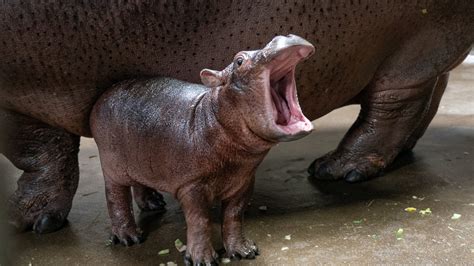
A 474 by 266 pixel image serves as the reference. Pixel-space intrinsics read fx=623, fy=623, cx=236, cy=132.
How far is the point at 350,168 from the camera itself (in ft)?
8.44

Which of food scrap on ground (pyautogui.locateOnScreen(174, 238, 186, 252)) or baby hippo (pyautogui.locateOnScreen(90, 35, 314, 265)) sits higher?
baby hippo (pyautogui.locateOnScreen(90, 35, 314, 265))

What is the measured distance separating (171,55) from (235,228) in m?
0.61

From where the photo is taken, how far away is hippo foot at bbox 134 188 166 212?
7.59ft

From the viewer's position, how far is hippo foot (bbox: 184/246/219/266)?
1.80m

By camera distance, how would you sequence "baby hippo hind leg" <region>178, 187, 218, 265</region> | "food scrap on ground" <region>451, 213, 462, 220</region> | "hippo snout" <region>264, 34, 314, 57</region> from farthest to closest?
"food scrap on ground" <region>451, 213, 462, 220</region> → "baby hippo hind leg" <region>178, 187, 218, 265</region> → "hippo snout" <region>264, 34, 314, 57</region>

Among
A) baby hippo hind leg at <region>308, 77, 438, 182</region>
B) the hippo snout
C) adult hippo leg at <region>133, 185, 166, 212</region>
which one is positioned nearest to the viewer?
the hippo snout

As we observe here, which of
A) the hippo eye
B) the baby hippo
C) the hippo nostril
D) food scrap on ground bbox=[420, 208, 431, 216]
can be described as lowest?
food scrap on ground bbox=[420, 208, 431, 216]

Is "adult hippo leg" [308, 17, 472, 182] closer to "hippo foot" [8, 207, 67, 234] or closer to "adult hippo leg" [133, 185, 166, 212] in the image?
"adult hippo leg" [133, 185, 166, 212]

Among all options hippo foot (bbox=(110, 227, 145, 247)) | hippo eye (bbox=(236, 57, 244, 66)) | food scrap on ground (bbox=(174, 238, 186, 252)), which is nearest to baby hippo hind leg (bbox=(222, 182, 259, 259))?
food scrap on ground (bbox=(174, 238, 186, 252))

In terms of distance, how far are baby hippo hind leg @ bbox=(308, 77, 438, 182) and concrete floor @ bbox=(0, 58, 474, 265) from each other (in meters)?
0.07

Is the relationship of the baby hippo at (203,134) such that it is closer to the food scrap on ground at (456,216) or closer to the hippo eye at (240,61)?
the hippo eye at (240,61)

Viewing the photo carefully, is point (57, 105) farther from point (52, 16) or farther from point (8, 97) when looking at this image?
point (52, 16)

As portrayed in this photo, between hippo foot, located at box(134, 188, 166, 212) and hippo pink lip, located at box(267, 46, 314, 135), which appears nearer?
hippo pink lip, located at box(267, 46, 314, 135)

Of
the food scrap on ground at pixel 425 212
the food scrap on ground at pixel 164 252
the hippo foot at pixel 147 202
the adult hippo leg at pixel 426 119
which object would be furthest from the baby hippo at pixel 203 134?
the adult hippo leg at pixel 426 119
